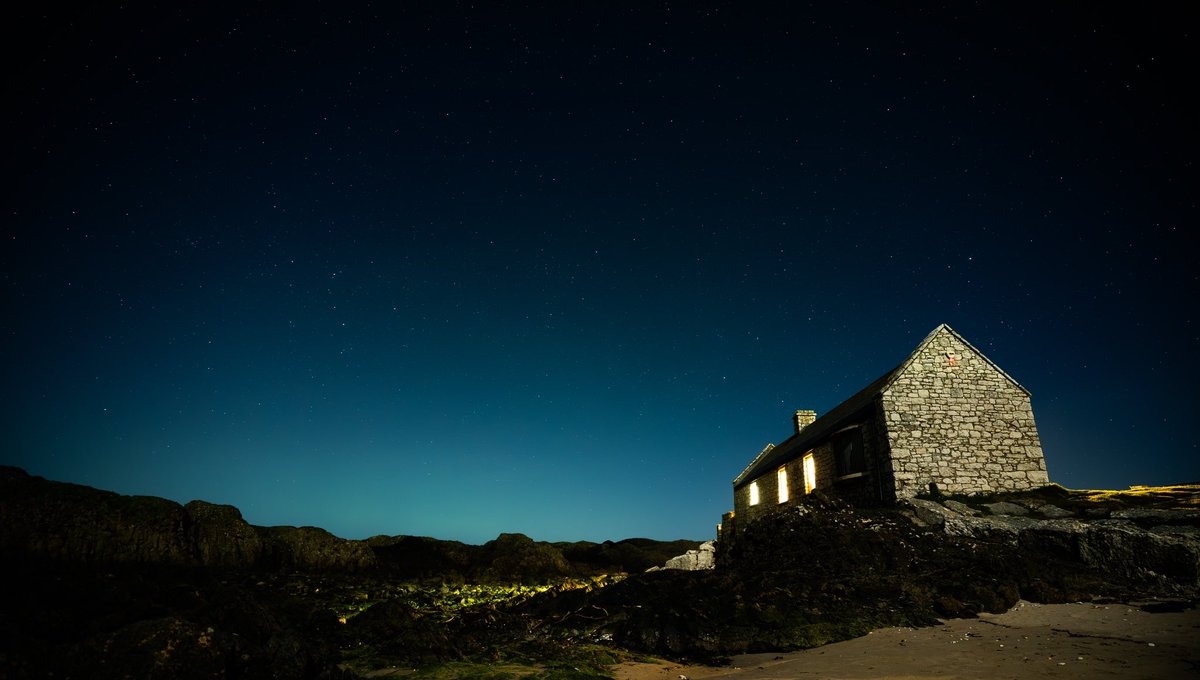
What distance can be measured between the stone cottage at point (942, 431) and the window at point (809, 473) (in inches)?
117

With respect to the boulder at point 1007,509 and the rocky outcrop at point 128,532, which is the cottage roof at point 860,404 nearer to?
the boulder at point 1007,509

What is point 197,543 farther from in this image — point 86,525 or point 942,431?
point 942,431

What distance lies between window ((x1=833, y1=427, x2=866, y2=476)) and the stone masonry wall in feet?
7.42

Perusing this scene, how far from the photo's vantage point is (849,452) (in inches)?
888

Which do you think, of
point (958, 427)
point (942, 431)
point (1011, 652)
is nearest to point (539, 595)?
point (1011, 652)

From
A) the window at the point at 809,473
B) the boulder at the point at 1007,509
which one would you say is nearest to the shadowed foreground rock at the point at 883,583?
the boulder at the point at 1007,509

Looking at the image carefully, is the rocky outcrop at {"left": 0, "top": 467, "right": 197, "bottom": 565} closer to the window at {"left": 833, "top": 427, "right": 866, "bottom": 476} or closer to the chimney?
the window at {"left": 833, "top": 427, "right": 866, "bottom": 476}

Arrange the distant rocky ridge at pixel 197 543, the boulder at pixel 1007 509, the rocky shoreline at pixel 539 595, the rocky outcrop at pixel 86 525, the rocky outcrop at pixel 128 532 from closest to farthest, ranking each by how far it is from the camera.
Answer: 1. the rocky shoreline at pixel 539 595
2. the rocky outcrop at pixel 86 525
3. the rocky outcrop at pixel 128 532
4. the distant rocky ridge at pixel 197 543
5. the boulder at pixel 1007 509

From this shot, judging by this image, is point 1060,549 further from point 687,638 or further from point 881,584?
point 687,638

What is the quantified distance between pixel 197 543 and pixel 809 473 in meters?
26.9

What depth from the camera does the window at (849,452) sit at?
21.5 metres

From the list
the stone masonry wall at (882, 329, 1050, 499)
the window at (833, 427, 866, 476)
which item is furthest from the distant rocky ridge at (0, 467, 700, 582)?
the stone masonry wall at (882, 329, 1050, 499)

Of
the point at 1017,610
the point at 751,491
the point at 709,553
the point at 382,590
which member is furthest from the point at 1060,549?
the point at 751,491

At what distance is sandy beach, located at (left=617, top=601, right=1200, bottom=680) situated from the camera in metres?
5.37
